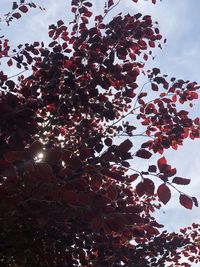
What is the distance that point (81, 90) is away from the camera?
452 cm

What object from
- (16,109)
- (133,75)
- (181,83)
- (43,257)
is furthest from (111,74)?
(43,257)

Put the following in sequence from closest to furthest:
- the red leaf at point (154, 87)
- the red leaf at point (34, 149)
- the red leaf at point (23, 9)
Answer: the red leaf at point (34, 149), the red leaf at point (154, 87), the red leaf at point (23, 9)

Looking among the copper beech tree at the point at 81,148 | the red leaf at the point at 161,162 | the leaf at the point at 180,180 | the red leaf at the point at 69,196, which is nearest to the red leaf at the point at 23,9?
the copper beech tree at the point at 81,148

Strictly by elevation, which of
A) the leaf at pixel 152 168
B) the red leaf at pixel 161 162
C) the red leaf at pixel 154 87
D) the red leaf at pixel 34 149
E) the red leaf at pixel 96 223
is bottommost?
the red leaf at pixel 96 223

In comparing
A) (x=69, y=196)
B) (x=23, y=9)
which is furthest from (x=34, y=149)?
(x=23, y=9)

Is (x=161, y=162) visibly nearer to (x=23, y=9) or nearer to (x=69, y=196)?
(x=69, y=196)

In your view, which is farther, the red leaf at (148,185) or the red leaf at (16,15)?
the red leaf at (16,15)

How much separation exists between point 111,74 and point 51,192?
2591mm

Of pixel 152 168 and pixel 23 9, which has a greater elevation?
pixel 23 9

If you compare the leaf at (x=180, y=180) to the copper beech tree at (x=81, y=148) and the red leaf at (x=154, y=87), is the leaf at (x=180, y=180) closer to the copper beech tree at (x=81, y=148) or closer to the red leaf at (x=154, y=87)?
the copper beech tree at (x=81, y=148)

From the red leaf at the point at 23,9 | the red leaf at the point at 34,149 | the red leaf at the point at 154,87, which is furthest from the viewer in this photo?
the red leaf at the point at 23,9

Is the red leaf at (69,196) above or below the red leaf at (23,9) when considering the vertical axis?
below

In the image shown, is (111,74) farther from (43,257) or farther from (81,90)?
(43,257)

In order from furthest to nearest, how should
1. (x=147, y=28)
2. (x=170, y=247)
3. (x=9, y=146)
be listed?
(x=170, y=247), (x=147, y=28), (x=9, y=146)
